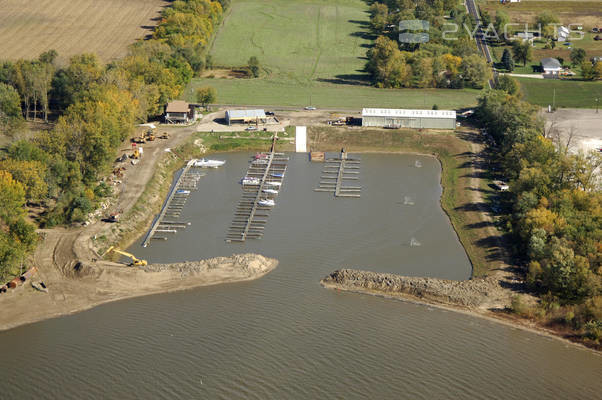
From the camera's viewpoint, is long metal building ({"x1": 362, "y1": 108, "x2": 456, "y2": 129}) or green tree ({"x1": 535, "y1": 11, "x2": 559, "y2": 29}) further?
green tree ({"x1": 535, "y1": 11, "x2": 559, "y2": 29})

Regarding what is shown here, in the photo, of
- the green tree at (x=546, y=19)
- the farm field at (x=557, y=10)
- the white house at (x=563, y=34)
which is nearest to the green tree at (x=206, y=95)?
the white house at (x=563, y=34)

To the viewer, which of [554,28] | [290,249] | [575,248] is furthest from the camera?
[554,28]

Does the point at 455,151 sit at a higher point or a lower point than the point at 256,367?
higher

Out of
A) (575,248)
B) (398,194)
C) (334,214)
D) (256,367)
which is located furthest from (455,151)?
(256,367)

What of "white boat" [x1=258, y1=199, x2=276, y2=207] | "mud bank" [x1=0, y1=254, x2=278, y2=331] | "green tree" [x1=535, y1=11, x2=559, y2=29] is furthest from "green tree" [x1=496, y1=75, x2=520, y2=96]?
"mud bank" [x1=0, y1=254, x2=278, y2=331]

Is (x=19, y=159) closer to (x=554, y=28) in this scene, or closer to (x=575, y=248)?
(x=575, y=248)

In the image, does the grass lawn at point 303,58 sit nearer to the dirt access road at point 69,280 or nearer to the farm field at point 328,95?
the farm field at point 328,95

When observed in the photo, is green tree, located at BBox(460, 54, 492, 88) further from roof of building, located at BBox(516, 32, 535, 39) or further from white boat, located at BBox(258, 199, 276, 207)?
white boat, located at BBox(258, 199, 276, 207)

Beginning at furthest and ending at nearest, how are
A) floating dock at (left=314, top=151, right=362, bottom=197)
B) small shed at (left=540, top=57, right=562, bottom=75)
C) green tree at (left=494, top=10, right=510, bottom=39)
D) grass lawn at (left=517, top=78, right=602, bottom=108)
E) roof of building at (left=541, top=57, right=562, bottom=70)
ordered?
green tree at (left=494, top=10, right=510, bottom=39), roof of building at (left=541, top=57, right=562, bottom=70), small shed at (left=540, top=57, right=562, bottom=75), grass lawn at (left=517, top=78, right=602, bottom=108), floating dock at (left=314, top=151, right=362, bottom=197)
